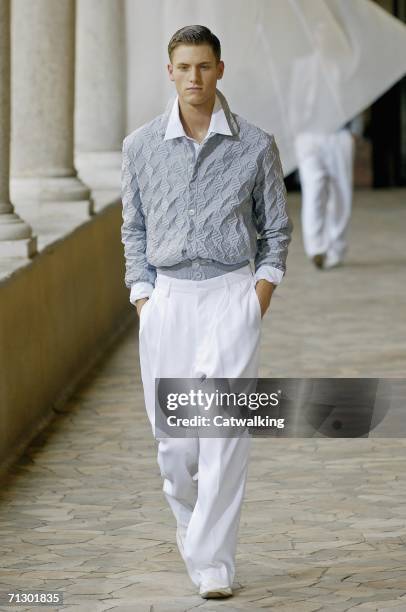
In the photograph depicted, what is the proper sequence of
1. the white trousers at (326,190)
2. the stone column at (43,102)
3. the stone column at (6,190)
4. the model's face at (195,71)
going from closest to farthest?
1. the model's face at (195,71)
2. the stone column at (6,190)
3. the stone column at (43,102)
4. the white trousers at (326,190)

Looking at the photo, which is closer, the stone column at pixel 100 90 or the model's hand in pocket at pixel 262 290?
the model's hand in pocket at pixel 262 290

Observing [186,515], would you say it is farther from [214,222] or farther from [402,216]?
[402,216]

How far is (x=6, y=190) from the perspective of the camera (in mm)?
8070

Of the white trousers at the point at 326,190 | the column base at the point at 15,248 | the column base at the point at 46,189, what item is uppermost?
the column base at the point at 15,248

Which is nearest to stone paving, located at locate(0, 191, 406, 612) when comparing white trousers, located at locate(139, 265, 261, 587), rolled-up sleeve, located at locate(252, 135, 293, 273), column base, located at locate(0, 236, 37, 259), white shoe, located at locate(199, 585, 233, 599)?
white shoe, located at locate(199, 585, 233, 599)

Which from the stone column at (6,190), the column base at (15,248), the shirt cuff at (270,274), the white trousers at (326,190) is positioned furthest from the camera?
the white trousers at (326,190)

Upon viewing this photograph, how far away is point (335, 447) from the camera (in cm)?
739

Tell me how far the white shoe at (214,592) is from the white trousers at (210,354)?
0.07 m

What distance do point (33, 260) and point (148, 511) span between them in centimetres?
207

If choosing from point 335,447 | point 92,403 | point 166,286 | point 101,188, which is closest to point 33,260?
point 92,403

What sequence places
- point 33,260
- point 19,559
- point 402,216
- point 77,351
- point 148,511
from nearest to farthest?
point 19,559, point 148,511, point 33,260, point 77,351, point 402,216

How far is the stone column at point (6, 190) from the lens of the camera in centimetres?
782

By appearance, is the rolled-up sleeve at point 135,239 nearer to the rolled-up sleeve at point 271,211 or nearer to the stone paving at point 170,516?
the rolled-up sleeve at point 271,211

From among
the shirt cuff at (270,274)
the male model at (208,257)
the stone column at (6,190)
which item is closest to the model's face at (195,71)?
the male model at (208,257)
